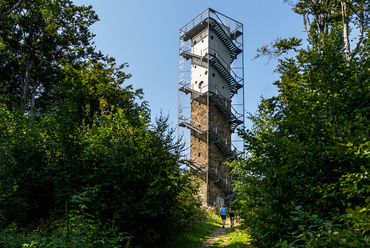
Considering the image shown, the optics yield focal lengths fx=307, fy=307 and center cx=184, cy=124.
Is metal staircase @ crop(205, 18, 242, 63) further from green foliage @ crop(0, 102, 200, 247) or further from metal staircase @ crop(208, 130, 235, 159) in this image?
green foliage @ crop(0, 102, 200, 247)

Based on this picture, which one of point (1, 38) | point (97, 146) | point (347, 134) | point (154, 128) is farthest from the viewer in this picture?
point (1, 38)

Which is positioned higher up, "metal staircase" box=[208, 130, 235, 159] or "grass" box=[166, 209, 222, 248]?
"metal staircase" box=[208, 130, 235, 159]

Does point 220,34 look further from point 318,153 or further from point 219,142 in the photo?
point 318,153

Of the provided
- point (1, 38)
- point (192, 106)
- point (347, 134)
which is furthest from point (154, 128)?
point (192, 106)

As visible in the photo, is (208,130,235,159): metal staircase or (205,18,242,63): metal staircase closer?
(208,130,235,159): metal staircase

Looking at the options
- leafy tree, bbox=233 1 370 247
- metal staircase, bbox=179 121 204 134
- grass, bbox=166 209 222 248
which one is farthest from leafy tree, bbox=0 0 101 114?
leafy tree, bbox=233 1 370 247

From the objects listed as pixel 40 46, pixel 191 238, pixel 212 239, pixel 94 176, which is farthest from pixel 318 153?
pixel 40 46

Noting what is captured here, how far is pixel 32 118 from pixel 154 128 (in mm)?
4096

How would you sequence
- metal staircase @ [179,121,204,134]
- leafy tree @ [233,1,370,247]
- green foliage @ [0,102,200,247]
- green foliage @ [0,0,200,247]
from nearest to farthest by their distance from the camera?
1. leafy tree @ [233,1,370,247]
2. green foliage @ [0,0,200,247]
3. green foliage @ [0,102,200,247]
4. metal staircase @ [179,121,204,134]

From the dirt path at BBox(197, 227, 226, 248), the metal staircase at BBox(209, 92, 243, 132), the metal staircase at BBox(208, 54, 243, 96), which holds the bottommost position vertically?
the dirt path at BBox(197, 227, 226, 248)

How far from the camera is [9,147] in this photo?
859 centimetres

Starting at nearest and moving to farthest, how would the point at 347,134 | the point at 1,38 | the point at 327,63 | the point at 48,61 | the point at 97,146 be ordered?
the point at 347,134 < the point at 327,63 < the point at 97,146 < the point at 1,38 < the point at 48,61

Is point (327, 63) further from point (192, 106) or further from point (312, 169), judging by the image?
point (192, 106)

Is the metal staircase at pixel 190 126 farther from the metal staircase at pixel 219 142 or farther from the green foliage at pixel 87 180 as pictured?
the green foliage at pixel 87 180
